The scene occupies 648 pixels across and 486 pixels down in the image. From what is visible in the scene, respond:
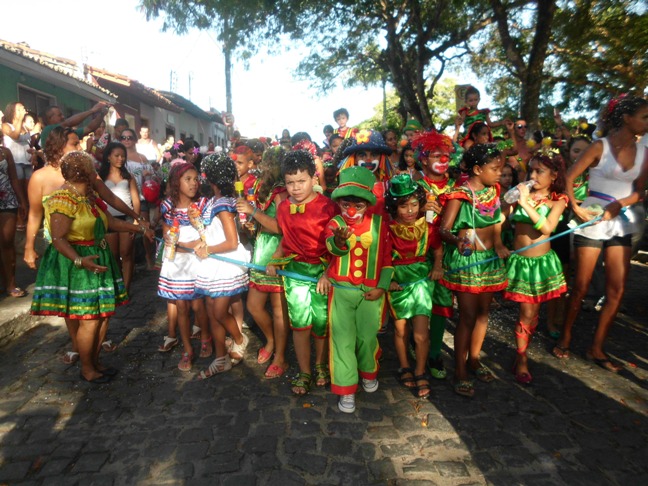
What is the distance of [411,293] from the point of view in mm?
3623

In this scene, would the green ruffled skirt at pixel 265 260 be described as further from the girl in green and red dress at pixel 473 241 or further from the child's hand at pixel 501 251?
the child's hand at pixel 501 251

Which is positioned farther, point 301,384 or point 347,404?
point 301,384

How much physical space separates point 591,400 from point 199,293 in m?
3.30

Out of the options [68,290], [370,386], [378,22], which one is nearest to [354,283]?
[370,386]

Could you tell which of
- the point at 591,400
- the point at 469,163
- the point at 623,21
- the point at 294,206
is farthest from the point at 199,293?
the point at 623,21

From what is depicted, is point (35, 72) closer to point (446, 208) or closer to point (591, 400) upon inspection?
point (446, 208)

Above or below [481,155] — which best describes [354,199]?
below

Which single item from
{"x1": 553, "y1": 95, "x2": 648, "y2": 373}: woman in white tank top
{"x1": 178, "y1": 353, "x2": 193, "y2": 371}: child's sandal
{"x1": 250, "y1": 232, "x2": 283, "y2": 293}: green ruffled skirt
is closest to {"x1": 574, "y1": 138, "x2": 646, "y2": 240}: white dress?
{"x1": 553, "y1": 95, "x2": 648, "y2": 373}: woman in white tank top

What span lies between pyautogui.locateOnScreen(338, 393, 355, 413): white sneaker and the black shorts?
8.23ft

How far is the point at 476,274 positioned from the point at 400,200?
33.0 inches

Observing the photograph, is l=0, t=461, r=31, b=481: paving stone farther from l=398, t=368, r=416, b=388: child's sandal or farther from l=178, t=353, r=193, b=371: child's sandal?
l=398, t=368, r=416, b=388: child's sandal

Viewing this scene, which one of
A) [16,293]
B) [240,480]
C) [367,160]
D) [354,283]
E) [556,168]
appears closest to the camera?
[240,480]

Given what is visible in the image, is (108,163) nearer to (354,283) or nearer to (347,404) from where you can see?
(354,283)

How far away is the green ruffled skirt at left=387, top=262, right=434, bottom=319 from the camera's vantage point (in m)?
3.62
